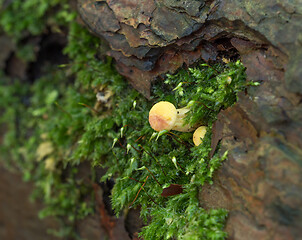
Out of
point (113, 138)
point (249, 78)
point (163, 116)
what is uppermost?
point (249, 78)

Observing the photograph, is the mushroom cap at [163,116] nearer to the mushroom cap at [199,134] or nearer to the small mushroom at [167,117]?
the small mushroom at [167,117]

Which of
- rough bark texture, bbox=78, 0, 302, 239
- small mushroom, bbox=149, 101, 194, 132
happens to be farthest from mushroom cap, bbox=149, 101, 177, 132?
rough bark texture, bbox=78, 0, 302, 239

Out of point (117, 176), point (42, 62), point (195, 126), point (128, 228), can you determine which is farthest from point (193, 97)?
point (42, 62)

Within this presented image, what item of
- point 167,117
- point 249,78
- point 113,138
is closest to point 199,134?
point 167,117

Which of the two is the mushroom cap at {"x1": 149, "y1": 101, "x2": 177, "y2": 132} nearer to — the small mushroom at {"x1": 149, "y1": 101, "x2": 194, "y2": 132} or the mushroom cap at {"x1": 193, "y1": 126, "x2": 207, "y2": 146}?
the small mushroom at {"x1": 149, "y1": 101, "x2": 194, "y2": 132}

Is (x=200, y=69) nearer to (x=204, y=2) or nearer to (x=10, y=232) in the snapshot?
(x=204, y=2)

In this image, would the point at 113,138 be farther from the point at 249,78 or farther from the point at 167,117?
the point at 249,78
